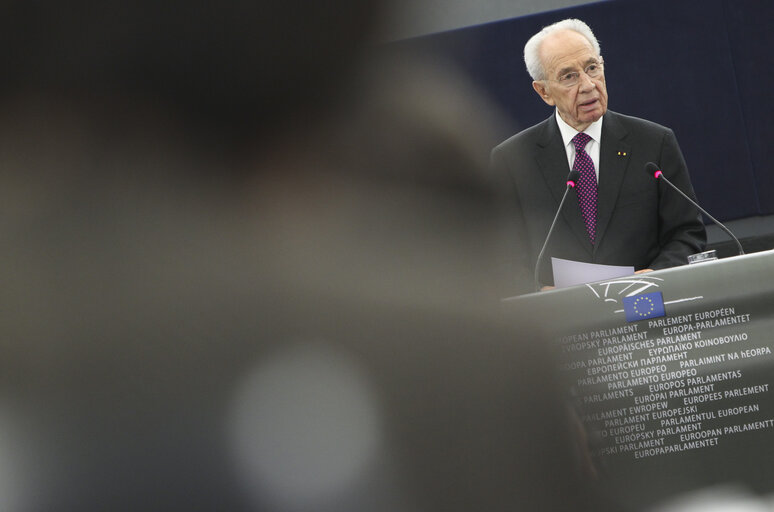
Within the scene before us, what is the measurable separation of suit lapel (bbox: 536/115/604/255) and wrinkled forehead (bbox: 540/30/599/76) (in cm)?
12

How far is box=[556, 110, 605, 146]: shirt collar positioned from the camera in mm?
1624

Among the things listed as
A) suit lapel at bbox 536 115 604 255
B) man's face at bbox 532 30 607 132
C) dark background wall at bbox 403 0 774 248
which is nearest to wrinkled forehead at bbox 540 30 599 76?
man's face at bbox 532 30 607 132

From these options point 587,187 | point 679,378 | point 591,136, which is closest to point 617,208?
point 587,187

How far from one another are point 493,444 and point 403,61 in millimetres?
2780

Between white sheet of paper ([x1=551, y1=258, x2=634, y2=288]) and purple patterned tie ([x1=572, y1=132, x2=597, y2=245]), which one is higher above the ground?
purple patterned tie ([x1=572, y1=132, x2=597, y2=245])

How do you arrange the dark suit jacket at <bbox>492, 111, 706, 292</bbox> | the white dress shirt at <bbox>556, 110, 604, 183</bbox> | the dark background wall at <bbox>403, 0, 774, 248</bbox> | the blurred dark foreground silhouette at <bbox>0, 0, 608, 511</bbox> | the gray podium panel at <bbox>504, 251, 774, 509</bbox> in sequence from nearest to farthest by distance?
the gray podium panel at <bbox>504, 251, 774, 509</bbox>, the blurred dark foreground silhouette at <bbox>0, 0, 608, 511</bbox>, the dark suit jacket at <bbox>492, 111, 706, 292</bbox>, the white dress shirt at <bbox>556, 110, 604, 183</bbox>, the dark background wall at <bbox>403, 0, 774, 248</bbox>

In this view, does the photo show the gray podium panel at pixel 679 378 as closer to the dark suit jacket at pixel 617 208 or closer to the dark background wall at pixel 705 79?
the dark suit jacket at pixel 617 208

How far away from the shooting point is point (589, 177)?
1.56m

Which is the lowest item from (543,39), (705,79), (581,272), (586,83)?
(581,272)

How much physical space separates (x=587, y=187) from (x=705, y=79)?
7.17 ft

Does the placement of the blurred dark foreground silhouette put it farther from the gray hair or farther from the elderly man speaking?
the gray hair

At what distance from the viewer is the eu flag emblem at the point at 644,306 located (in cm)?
101

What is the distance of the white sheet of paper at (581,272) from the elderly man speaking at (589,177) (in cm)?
16

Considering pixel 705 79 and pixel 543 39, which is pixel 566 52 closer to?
pixel 543 39
